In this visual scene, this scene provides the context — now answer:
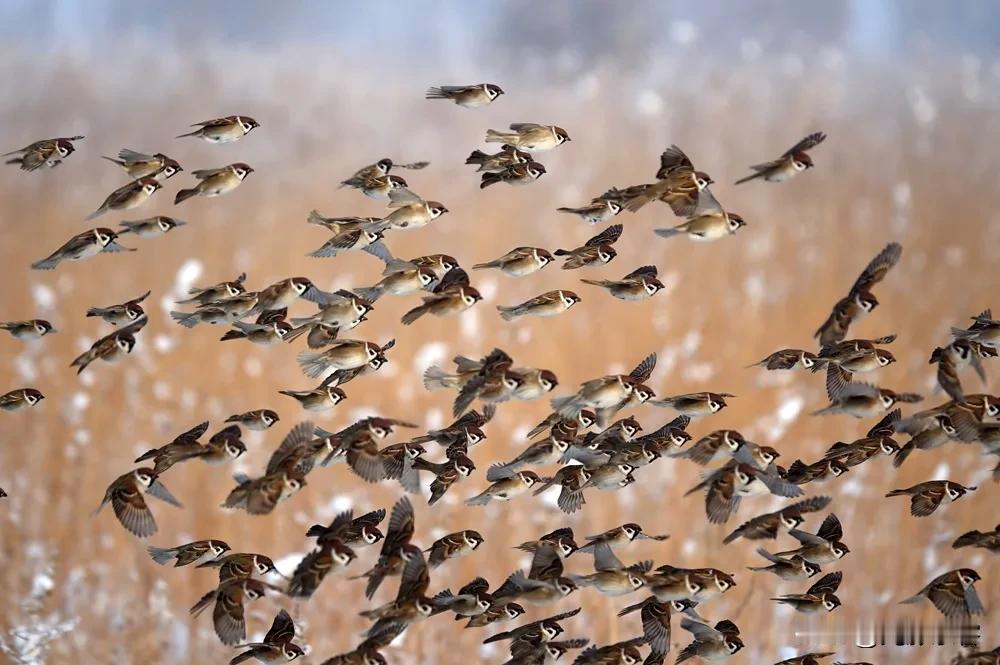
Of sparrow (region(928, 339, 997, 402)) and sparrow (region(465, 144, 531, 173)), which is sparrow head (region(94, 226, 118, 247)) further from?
sparrow (region(928, 339, 997, 402))

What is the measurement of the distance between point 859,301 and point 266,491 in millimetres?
1336

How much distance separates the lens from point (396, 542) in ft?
7.00

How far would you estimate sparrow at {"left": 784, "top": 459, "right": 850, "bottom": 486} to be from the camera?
238cm

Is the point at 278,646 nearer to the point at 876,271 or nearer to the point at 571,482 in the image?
the point at 571,482

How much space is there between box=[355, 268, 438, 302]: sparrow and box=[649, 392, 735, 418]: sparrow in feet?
1.76

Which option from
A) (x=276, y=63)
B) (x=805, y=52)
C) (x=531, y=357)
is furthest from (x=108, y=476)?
(x=805, y=52)

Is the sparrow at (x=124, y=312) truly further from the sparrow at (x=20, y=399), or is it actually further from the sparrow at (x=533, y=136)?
the sparrow at (x=533, y=136)

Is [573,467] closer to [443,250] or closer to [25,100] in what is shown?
[443,250]

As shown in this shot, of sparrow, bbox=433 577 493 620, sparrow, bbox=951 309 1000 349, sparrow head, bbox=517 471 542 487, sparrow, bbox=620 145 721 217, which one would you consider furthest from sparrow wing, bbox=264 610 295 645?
sparrow, bbox=951 309 1000 349

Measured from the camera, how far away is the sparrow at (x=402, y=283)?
2.32m

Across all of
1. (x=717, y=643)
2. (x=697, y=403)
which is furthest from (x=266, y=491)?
(x=717, y=643)

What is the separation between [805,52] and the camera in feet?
19.2

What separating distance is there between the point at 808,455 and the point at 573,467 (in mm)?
2251

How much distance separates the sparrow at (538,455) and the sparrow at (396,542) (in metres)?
0.23
